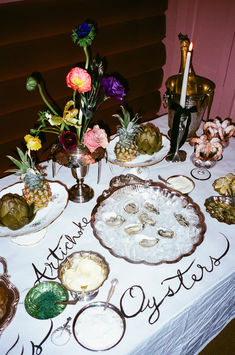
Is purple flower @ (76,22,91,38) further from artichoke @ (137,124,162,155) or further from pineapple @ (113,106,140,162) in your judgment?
artichoke @ (137,124,162,155)

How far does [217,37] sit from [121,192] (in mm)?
2227

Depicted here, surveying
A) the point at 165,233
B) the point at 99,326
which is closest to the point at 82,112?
the point at 165,233

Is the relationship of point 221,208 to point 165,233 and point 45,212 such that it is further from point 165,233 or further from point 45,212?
point 45,212

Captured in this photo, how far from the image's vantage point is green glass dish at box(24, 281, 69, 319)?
3.71 ft

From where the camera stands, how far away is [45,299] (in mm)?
1167

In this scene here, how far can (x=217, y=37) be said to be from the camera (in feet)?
9.58

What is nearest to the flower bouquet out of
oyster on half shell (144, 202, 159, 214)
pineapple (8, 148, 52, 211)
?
pineapple (8, 148, 52, 211)

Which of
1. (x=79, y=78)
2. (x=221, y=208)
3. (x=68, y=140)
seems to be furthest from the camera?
(x=221, y=208)

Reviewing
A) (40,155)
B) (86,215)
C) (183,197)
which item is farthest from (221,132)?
(40,155)

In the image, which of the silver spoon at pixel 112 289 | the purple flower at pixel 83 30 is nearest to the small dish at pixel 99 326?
the silver spoon at pixel 112 289

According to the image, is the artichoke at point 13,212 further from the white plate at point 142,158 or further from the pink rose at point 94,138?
the white plate at point 142,158

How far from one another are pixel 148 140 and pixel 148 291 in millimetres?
882

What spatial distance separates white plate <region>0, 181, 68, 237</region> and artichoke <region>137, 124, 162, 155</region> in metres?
0.56

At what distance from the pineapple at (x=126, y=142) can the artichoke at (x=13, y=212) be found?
0.64 meters
